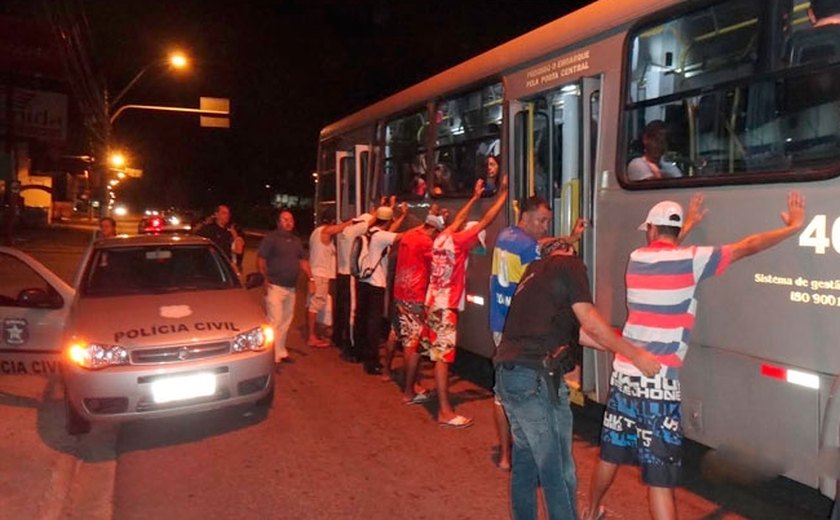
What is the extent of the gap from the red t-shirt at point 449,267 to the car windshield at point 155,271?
86.3 inches

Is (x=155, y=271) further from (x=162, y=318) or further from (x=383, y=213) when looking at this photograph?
(x=383, y=213)

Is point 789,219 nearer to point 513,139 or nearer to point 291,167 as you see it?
point 513,139

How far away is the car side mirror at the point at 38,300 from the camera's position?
297 inches

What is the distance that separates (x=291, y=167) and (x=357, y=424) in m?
52.5

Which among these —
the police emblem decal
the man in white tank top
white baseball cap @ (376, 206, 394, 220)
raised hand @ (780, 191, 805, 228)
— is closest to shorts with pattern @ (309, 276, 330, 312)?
the man in white tank top

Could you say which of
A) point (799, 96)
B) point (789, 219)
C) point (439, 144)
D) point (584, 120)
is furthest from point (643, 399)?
point (439, 144)

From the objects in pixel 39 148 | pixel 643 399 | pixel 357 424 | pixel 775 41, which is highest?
pixel 39 148

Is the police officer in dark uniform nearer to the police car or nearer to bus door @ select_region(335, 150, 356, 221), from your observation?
bus door @ select_region(335, 150, 356, 221)

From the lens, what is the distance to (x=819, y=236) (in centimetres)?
422

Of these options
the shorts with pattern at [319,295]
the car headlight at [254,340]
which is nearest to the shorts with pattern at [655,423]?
the car headlight at [254,340]

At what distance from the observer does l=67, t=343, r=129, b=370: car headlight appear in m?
6.45

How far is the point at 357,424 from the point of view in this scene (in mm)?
7316

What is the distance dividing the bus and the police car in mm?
2829

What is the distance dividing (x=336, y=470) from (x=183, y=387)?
4.91 ft
